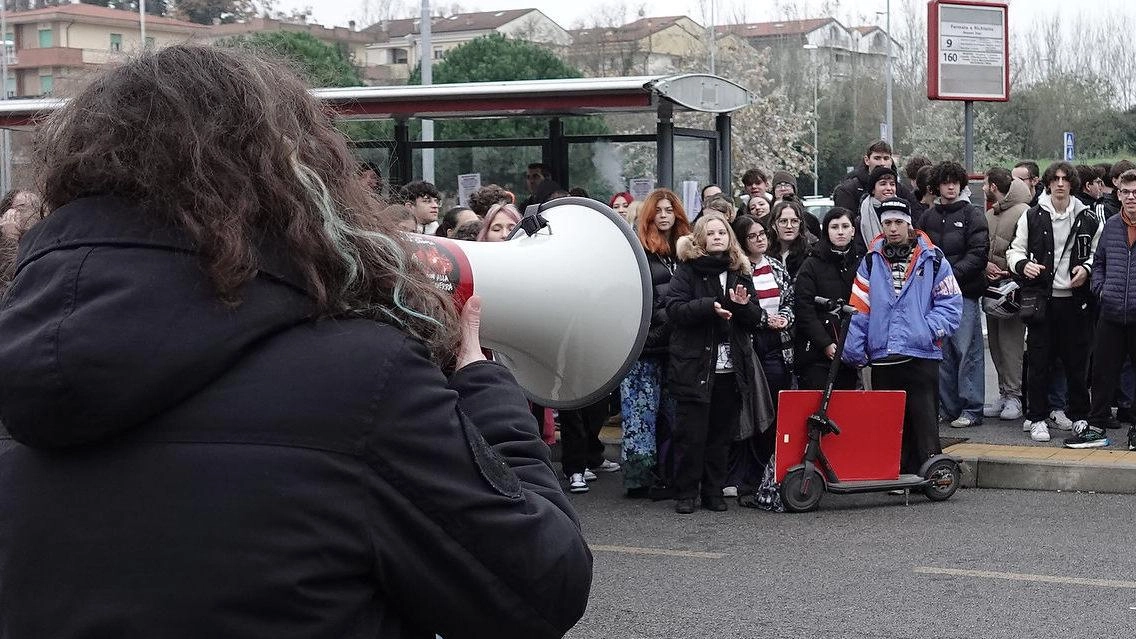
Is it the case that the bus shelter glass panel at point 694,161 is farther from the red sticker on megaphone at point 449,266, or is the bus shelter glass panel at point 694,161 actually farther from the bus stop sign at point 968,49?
the red sticker on megaphone at point 449,266

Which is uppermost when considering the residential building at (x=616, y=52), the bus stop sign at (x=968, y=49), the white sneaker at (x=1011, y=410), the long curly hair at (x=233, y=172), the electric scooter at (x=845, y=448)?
the residential building at (x=616, y=52)

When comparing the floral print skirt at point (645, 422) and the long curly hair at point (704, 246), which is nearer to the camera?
the long curly hair at point (704, 246)

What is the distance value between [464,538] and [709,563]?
530 cm

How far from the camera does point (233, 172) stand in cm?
145

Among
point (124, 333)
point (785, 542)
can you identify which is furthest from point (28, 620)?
point (785, 542)

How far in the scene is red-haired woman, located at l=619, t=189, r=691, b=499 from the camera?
8.34 m

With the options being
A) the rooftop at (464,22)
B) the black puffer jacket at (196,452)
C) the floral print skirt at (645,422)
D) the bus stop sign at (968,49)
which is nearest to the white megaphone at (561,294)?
the black puffer jacket at (196,452)

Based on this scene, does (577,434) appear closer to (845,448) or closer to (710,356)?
(710,356)

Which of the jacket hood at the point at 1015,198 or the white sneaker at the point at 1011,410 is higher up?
the jacket hood at the point at 1015,198

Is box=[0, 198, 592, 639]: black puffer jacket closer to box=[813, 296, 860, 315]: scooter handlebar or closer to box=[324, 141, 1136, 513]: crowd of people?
box=[324, 141, 1136, 513]: crowd of people

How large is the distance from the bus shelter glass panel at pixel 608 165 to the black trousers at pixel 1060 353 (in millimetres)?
3817

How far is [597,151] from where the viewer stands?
1254cm

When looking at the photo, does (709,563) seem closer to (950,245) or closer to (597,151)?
(950,245)

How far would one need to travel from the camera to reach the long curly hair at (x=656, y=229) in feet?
27.8
